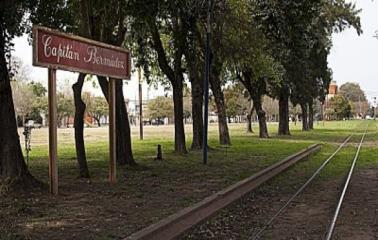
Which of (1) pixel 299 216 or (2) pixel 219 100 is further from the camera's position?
(2) pixel 219 100

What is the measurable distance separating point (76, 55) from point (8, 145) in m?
2.47

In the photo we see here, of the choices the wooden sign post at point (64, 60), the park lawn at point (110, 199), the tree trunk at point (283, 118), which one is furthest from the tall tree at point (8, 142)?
the tree trunk at point (283, 118)

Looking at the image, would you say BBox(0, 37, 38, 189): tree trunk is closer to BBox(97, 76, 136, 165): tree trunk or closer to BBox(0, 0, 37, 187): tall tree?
BBox(0, 0, 37, 187): tall tree

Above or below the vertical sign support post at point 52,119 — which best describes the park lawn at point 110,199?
below

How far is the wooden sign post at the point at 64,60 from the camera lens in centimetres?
1112

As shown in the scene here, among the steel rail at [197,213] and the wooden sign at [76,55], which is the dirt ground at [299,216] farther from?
the wooden sign at [76,55]

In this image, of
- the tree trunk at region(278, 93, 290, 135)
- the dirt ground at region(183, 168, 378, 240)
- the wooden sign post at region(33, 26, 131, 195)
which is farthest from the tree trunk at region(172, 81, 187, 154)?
the tree trunk at region(278, 93, 290, 135)

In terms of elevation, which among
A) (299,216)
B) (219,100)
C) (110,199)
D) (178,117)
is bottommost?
(299,216)

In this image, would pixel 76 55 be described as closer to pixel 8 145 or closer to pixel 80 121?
pixel 8 145

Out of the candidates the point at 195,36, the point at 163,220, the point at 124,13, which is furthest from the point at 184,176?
the point at 195,36

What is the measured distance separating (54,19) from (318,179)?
10443 mm

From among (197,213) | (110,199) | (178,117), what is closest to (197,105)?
(178,117)

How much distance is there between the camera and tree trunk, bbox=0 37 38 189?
39.3ft

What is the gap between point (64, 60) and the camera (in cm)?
1183
